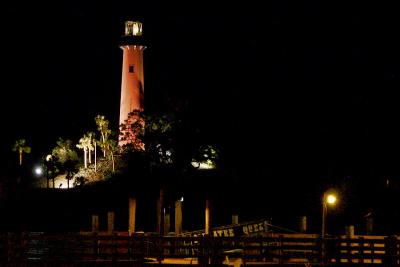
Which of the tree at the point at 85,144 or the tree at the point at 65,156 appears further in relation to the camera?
the tree at the point at 85,144

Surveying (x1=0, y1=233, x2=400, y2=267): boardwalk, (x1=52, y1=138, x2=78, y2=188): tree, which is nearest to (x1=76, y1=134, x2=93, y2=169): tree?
(x1=52, y1=138, x2=78, y2=188): tree

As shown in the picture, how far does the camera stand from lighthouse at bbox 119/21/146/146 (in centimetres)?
5491

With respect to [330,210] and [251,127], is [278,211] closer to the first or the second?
[330,210]

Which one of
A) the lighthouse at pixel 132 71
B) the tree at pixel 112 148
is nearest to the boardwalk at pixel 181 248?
the tree at pixel 112 148

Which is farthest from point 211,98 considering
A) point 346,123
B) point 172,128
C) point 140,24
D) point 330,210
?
point 140,24

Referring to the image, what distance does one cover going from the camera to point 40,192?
44.5 m

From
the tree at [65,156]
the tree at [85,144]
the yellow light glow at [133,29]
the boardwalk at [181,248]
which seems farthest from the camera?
the yellow light glow at [133,29]

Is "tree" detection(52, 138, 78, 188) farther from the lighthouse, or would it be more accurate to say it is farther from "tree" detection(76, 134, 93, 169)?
the lighthouse

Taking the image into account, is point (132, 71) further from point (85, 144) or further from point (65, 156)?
point (65, 156)

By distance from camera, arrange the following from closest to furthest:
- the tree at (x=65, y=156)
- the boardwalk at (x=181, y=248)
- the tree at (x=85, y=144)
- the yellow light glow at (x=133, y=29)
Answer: the boardwalk at (x=181, y=248), the tree at (x=65, y=156), the tree at (x=85, y=144), the yellow light glow at (x=133, y=29)

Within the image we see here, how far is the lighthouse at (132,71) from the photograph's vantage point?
180 feet

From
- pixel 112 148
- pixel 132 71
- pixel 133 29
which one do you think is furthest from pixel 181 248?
pixel 133 29

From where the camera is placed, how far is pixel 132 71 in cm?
5600

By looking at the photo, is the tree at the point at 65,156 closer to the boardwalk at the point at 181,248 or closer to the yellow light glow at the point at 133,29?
the yellow light glow at the point at 133,29
